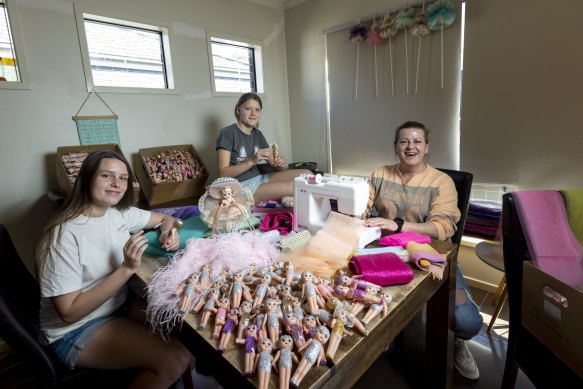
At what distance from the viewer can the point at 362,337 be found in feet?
2.24

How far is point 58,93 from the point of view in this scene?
7.15ft

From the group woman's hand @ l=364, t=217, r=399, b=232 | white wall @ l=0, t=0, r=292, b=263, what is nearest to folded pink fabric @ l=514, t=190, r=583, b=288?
woman's hand @ l=364, t=217, r=399, b=232

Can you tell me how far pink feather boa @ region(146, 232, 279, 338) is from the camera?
2.73 feet

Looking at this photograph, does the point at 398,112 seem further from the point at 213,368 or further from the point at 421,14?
the point at 213,368

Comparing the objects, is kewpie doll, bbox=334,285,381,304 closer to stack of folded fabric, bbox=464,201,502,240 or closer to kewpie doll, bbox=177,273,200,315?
kewpie doll, bbox=177,273,200,315

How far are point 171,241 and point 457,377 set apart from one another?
155 centimetres

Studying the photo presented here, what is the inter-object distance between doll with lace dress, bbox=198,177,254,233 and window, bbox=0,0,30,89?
1.80m

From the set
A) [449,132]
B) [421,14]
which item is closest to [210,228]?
[449,132]

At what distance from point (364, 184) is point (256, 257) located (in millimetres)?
503

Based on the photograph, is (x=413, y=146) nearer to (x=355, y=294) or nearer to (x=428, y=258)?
(x=428, y=258)

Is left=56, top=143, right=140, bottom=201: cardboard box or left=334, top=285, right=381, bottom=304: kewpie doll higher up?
left=56, top=143, right=140, bottom=201: cardboard box

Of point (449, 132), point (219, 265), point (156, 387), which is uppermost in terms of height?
point (449, 132)

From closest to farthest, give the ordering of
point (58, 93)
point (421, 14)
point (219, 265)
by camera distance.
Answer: point (219, 265) → point (58, 93) → point (421, 14)

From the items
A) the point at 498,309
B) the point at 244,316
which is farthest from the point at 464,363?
the point at 244,316
